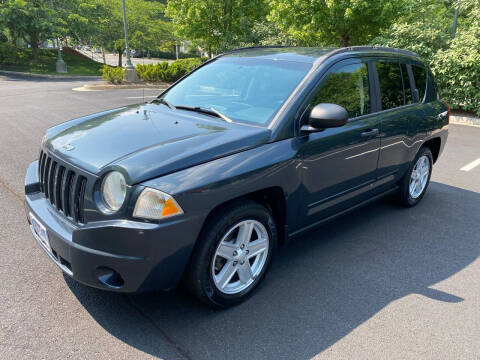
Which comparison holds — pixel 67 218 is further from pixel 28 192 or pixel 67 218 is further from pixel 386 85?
pixel 386 85

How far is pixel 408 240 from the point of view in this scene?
13.9 ft

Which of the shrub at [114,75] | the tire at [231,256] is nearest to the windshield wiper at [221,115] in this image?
the tire at [231,256]

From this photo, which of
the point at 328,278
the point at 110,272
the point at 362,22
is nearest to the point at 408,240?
the point at 328,278

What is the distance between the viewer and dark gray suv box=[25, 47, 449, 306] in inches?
98.8

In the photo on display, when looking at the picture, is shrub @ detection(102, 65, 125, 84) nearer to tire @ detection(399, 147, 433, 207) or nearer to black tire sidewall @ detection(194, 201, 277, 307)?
tire @ detection(399, 147, 433, 207)

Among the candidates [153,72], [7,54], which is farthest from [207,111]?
[7,54]

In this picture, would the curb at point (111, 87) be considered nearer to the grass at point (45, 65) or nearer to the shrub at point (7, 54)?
the grass at point (45, 65)

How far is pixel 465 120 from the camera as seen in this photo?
11.7m

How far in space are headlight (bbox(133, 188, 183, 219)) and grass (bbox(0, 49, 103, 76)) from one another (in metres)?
29.2

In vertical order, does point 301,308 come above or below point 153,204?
below

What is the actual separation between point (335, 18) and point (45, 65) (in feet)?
80.8

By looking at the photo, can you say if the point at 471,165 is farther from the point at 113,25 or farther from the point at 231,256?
the point at 113,25

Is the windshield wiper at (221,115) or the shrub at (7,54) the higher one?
the shrub at (7,54)

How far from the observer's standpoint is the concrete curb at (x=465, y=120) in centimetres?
1149
